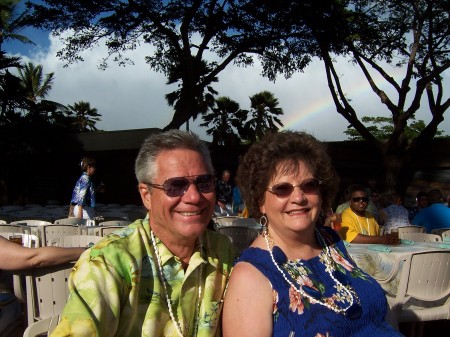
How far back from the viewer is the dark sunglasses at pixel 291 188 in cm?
214

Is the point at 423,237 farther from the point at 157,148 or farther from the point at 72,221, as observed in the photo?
the point at 157,148

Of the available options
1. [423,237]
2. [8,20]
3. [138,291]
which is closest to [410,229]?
[423,237]

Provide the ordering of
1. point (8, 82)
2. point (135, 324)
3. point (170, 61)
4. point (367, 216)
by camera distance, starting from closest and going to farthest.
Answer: point (135, 324)
point (367, 216)
point (170, 61)
point (8, 82)

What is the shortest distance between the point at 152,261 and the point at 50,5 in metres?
14.8

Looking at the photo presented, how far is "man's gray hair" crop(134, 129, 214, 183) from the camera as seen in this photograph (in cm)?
188

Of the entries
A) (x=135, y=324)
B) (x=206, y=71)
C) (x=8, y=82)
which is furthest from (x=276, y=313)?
(x=8, y=82)

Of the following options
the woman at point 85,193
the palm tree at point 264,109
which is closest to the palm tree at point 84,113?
the palm tree at point 264,109

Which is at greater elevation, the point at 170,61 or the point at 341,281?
the point at 170,61

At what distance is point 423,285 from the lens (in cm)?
375

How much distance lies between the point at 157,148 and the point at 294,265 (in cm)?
75

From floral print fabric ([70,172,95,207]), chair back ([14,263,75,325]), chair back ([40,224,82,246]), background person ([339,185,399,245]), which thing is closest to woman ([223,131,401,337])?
chair back ([14,263,75,325])

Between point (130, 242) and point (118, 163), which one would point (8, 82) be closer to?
point (118, 163)

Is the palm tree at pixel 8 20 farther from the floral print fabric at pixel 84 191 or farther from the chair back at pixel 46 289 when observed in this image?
the chair back at pixel 46 289

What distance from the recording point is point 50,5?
14.8 meters
